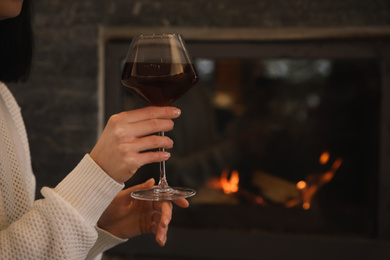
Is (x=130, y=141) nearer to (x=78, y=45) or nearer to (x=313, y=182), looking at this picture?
(x=78, y=45)

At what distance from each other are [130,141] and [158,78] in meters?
0.14

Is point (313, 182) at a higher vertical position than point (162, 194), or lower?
higher

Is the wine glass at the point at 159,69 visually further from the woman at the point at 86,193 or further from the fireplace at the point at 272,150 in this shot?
the fireplace at the point at 272,150

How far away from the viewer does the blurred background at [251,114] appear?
1865 millimetres

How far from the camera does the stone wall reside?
73.2 inches

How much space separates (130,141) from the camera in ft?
2.58

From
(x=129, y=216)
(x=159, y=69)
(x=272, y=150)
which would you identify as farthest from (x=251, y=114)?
(x=159, y=69)

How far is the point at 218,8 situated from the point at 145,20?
32cm

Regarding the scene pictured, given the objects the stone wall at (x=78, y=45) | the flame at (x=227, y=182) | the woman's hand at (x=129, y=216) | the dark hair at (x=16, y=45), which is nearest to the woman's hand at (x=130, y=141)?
the woman's hand at (x=129, y=216)

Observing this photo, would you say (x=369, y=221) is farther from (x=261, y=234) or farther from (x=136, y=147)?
(x=136, y=147)

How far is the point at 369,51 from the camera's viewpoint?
6.06 ft

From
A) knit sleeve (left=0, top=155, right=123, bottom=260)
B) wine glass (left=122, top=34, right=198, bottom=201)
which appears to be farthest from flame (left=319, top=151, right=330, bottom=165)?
knit sleeve (left=0, top=155, right=123, bottom=260)

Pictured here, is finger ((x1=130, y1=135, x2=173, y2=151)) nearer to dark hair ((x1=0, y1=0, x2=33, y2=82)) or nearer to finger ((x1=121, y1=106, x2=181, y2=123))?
finger ((x1=121, y1=106, x2=181, y2=123))

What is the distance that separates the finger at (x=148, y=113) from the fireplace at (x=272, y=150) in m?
1.15
